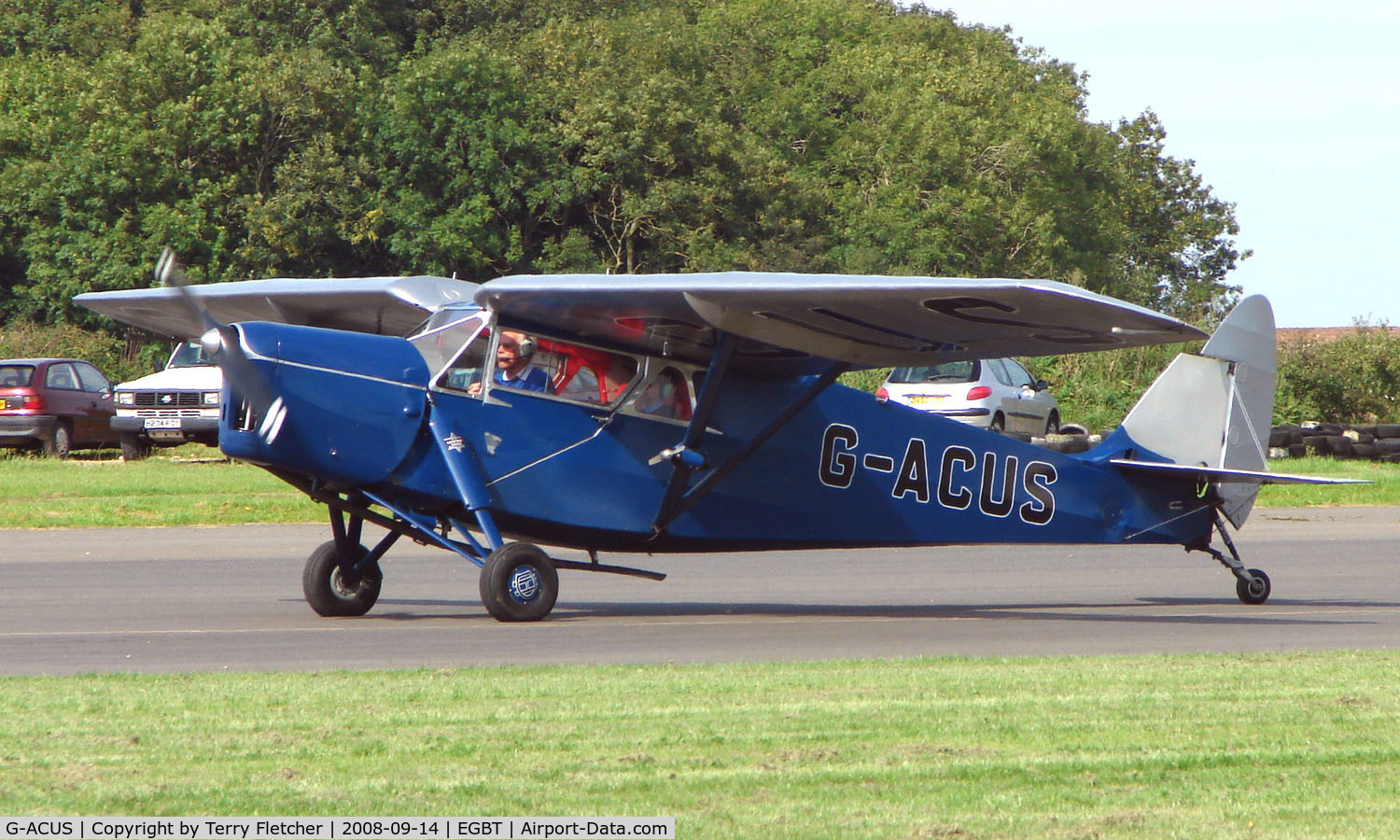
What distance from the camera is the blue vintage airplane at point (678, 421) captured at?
1059 centimetres

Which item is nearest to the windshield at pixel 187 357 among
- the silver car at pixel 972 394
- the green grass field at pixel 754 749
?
the silver car at pixel 972 394

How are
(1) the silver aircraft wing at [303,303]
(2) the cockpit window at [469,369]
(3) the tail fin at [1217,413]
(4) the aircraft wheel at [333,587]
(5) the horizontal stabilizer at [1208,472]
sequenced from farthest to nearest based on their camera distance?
(3) the tail fin at [1217,413] → (5) the horizontal stabilizer at [1208,472] → (1) the silver aircraft wing at [303,303] → (4) the aircraft wheel at [333,587] → (2) the cockpit window at [469,369]

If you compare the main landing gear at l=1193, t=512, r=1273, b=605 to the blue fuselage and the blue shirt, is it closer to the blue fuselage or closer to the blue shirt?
the blue fuselage

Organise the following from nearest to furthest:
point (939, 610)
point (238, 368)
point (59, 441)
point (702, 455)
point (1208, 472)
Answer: point (238, 368)
point (702, 455)
point (939, 610)
point (1208, 472)
point (59, 441)

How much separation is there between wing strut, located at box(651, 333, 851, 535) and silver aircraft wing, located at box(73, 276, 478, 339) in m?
2.20

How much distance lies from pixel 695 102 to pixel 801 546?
40559 mm

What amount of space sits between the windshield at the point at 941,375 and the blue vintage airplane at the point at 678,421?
1289 centimetres

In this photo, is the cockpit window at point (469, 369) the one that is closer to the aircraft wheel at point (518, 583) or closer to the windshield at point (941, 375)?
the aircraft wheel at point (518, 583)

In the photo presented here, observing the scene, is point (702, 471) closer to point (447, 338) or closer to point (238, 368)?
point (447, 338)

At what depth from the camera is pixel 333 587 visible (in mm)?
11938

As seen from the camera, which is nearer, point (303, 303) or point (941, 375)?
point (303, 303)

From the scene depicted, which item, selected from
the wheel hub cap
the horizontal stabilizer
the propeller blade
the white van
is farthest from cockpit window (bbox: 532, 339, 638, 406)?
the white van

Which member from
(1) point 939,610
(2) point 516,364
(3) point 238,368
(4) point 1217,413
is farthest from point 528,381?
(4) point 1217,413

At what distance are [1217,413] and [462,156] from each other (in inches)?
1427
